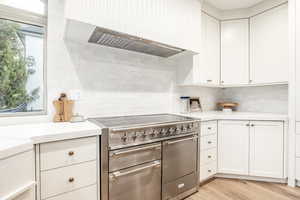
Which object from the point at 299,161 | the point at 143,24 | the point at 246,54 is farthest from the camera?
the point at 246,54

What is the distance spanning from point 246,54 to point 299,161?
5.64 feet

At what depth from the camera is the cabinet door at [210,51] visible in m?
2.51

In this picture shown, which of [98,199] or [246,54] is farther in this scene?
[246,54]

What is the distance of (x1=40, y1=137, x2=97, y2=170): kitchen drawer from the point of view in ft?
3.51

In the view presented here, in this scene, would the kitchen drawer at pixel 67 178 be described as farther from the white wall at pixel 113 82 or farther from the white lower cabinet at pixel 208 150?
the white lower cabinet at pixel 208 150

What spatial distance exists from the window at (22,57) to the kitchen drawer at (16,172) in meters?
0.83

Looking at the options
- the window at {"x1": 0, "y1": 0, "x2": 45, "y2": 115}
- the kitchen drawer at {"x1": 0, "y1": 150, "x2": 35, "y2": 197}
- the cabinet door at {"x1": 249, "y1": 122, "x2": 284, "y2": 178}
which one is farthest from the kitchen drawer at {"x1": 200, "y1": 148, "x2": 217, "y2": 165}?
the window at {"x1": 0, "y1": 0, "x2": 45, "y2": 115}

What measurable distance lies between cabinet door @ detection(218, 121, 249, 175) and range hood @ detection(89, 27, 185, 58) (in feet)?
4.42

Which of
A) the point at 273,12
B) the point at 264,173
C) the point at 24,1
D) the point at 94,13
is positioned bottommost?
Answer: the point at 264,173

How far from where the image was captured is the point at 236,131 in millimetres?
2316

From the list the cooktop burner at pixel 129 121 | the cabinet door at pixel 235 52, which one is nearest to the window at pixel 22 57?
the cooktop burner at pixel 129 121

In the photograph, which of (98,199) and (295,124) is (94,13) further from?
(295,124)

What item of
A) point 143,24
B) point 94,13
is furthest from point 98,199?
point 143,24

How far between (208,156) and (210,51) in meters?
1.66
